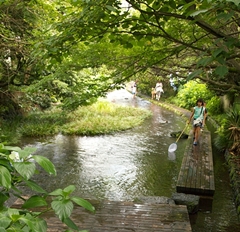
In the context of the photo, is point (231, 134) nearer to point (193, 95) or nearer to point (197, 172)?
point (197, 172)

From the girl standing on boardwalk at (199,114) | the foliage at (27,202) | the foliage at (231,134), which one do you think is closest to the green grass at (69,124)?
the girl standing on boardwalk at (199,114)

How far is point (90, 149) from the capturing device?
10258 millimetres

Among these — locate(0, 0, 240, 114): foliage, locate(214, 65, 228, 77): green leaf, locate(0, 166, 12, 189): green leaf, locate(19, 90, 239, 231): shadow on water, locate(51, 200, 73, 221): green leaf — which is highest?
locate(0, 0, 240, 114): foliage

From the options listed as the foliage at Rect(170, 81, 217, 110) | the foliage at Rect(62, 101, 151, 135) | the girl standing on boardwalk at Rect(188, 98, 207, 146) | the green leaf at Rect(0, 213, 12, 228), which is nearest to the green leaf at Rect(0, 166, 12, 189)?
the green leaf at Rect(0, 213, 12, 228)

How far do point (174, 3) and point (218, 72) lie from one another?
3.64 ft

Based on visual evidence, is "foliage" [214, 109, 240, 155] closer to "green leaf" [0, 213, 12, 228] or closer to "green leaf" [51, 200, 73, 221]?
"green leaf" [51, 200, 73, 221]

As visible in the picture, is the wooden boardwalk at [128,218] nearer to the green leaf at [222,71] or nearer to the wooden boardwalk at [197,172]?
the wooden boardwalk at [197,172]

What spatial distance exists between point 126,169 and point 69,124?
231 inches

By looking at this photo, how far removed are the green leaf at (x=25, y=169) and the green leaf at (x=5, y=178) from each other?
4 cm

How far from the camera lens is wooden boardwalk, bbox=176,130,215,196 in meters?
6.04

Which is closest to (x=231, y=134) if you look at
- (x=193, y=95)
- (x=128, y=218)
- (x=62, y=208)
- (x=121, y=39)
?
(x=128, y=218)

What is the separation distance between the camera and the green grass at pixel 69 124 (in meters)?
11.7

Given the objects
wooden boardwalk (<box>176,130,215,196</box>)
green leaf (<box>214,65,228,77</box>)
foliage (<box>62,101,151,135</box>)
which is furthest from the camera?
foliage (<box>62,101,151,135</box>)

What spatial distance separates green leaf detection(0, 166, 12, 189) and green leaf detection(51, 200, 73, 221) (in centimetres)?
22
